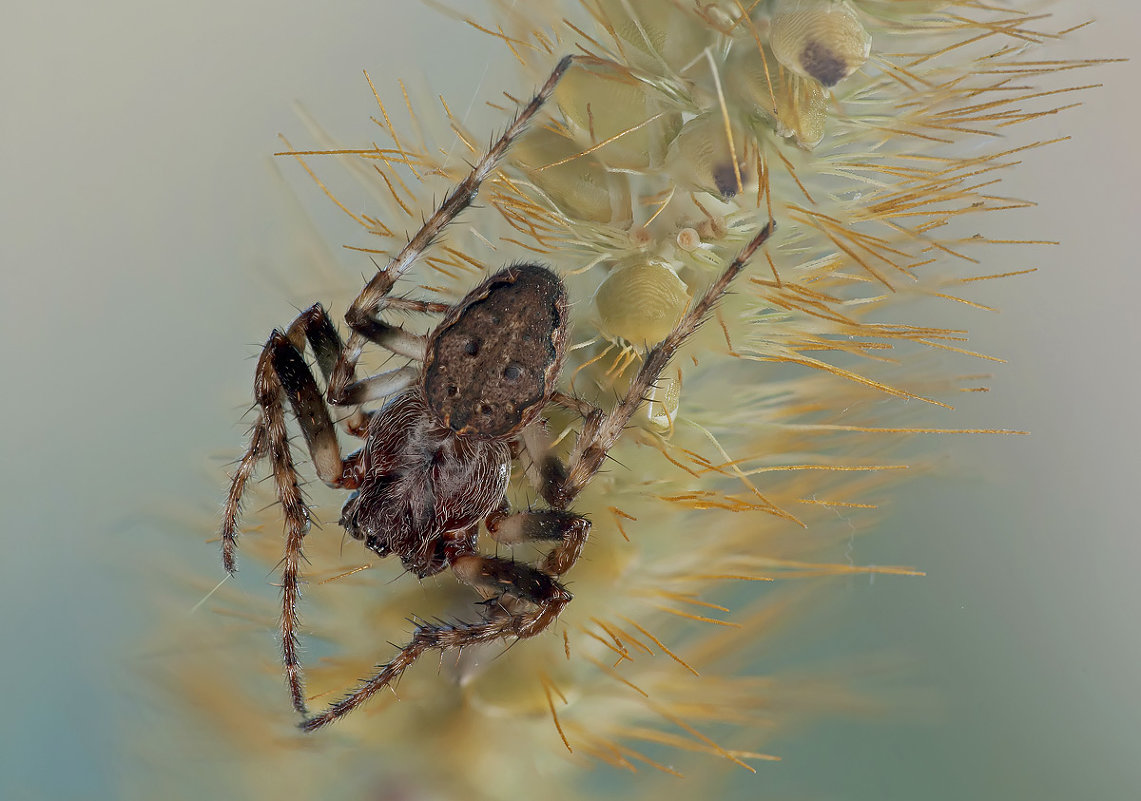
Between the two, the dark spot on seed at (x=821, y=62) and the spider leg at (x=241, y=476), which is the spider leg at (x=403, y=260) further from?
the dark spot on seed at (x=821, y=62)

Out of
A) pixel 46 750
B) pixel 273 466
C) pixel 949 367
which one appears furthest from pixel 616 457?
pixel 46 750

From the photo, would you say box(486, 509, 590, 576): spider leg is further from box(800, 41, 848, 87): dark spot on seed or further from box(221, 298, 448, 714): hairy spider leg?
box(800, 41, 848, 87): dark spot on seed

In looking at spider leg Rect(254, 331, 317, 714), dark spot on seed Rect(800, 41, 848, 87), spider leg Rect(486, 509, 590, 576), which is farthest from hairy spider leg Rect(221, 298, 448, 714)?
dark spot on seed Rect(800, 41, 848, 87)

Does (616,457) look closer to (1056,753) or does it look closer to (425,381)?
(425,381)

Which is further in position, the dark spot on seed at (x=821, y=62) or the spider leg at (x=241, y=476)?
the spider leg at (x=241, y=476)

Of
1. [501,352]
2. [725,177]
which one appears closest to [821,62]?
[725,177]

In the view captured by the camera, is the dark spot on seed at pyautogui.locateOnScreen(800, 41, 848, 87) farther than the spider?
No

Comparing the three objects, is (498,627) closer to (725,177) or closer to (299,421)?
(299,421)

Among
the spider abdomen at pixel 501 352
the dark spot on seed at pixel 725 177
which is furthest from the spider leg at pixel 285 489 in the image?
the dark spot on seed at pixel 725 177
